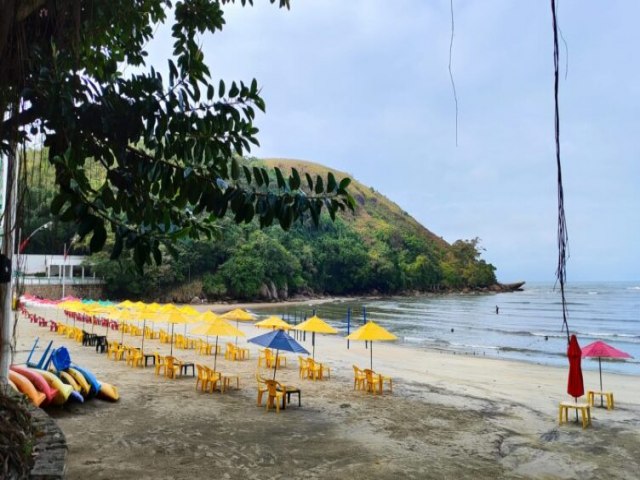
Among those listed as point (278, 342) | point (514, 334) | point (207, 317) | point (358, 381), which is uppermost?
point (207, 317)

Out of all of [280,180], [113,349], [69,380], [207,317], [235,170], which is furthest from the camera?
[207,317]

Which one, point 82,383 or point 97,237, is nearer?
point 97,237

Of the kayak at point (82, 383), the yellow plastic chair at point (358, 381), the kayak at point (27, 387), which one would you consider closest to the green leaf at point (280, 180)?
the kayak at point (27, 387)

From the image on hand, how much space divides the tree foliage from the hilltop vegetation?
60.8 ft

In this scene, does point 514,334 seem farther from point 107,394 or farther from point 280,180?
point 280,180

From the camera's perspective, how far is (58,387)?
356 inches

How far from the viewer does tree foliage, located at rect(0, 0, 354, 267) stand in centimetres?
305

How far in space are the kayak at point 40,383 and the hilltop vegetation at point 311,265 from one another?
530 inches

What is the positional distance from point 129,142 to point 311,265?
7801 centimetres

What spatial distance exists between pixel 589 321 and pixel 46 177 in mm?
51819

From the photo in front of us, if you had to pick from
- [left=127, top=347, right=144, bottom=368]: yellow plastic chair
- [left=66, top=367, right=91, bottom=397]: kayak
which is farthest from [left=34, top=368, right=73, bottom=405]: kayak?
[left=127, top=347, right=144, bottom=368]: yellow plastic chair

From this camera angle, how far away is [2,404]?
355 cm

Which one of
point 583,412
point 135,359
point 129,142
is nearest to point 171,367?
point 135,359

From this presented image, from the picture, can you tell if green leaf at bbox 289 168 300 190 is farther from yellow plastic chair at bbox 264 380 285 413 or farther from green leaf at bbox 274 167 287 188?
yellow plastic chair at bbox 264 380 285 413
